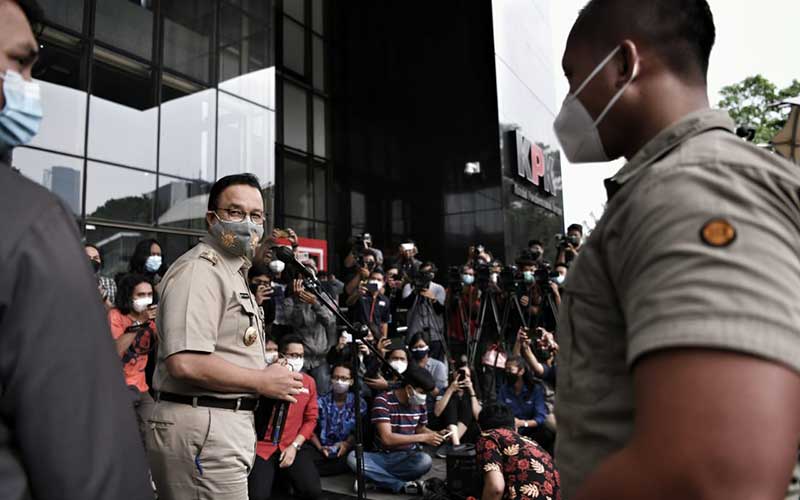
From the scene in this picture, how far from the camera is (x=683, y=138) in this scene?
80cm

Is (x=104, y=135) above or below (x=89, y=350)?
above

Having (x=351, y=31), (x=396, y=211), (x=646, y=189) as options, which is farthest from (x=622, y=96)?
(x=351, y=31)

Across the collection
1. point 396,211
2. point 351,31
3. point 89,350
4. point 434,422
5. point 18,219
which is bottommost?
point 434,422

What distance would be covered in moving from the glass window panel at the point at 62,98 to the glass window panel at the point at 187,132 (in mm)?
1404

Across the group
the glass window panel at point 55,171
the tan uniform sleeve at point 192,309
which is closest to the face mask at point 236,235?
the tan uniform sleeve at point 192,309

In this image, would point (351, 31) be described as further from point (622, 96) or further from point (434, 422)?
point (622, 96)

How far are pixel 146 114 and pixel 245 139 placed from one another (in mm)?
2311

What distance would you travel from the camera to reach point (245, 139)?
11.6 metres

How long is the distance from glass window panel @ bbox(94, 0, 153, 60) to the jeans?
830cm

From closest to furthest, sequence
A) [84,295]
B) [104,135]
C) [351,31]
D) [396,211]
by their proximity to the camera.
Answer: [84,295], [104,135], [396,211], [351,31]

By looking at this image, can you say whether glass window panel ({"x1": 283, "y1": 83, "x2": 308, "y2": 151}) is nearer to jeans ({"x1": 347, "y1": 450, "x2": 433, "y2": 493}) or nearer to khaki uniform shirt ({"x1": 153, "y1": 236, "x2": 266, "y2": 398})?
jeans ({"x1": 347, "y1": 450, "x2": 433, "y2": 493})

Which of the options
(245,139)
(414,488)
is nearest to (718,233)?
(414,488)

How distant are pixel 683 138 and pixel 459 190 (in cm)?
1172

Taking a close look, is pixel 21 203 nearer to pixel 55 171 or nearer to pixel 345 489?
pixel 345 489
